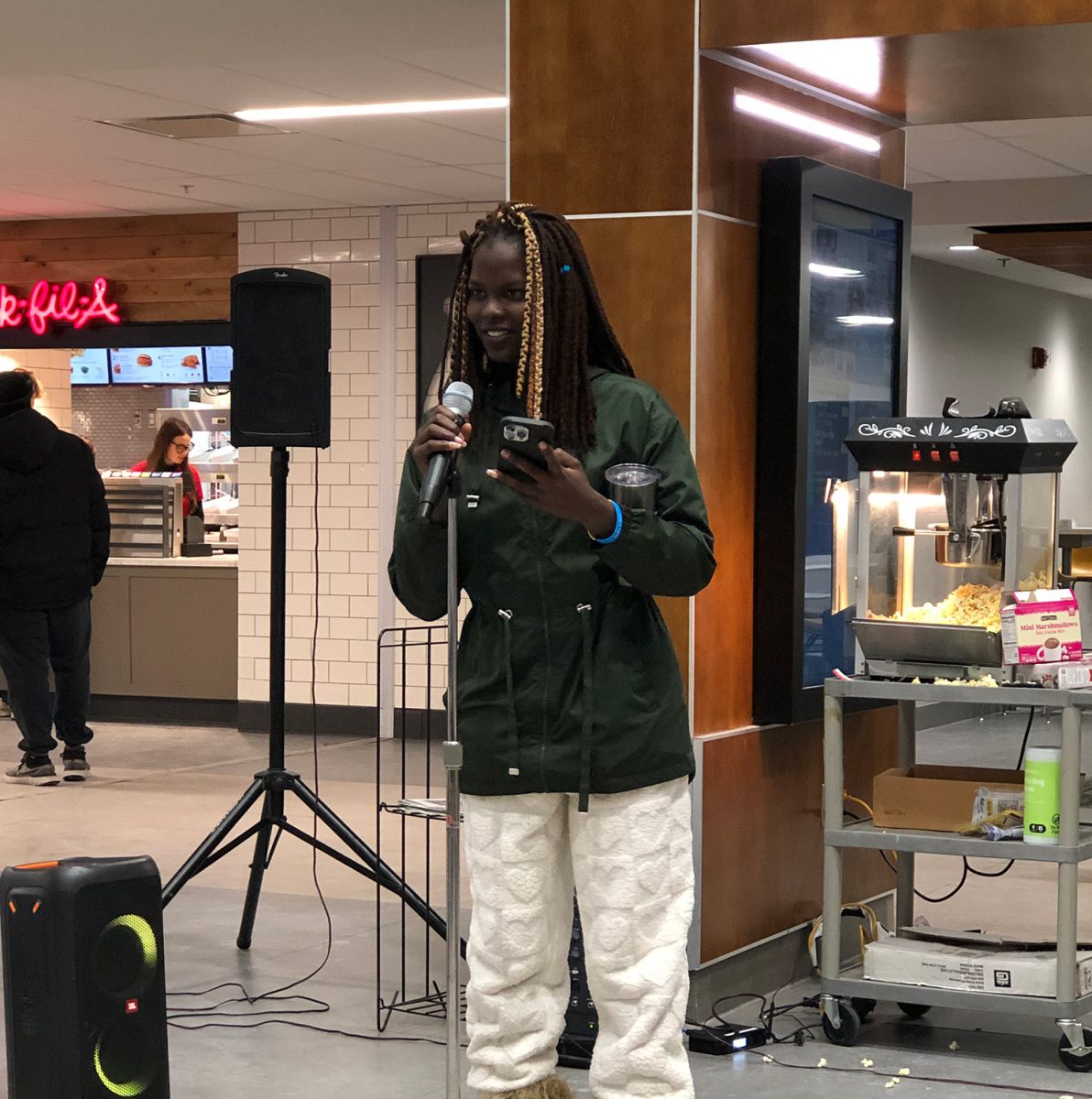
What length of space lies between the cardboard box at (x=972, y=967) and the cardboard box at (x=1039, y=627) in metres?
0.70

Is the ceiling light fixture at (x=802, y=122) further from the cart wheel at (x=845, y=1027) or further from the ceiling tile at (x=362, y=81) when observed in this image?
the cart wheel at (x=845, y=1027)

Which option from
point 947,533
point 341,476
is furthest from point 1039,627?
point 341,476

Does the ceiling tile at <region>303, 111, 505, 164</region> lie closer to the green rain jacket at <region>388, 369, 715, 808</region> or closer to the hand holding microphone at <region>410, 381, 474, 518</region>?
the green rain jacket at <region>388, 369, 715, 808</region>

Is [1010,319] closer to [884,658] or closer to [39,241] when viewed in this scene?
[39,241]

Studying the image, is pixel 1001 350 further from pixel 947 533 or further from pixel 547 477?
pixel 547 477

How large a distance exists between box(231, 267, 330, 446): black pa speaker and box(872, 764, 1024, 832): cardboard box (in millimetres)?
1787

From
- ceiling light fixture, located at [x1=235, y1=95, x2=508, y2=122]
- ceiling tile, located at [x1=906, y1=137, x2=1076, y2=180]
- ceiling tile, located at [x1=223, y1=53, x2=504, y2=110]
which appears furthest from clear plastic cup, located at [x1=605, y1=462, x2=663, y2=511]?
ceiling tile, located at [x1=906, y1=137, x2=1076, y2=180]

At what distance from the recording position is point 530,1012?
3.04 metres

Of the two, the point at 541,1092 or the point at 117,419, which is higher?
the point at 117,419

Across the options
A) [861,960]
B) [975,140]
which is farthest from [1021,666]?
[975,140]

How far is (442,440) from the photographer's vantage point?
2.68 meters

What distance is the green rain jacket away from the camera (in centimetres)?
298

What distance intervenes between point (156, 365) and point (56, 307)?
726 millimetres

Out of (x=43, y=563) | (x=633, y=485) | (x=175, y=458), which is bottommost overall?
(x=43, y=563)
